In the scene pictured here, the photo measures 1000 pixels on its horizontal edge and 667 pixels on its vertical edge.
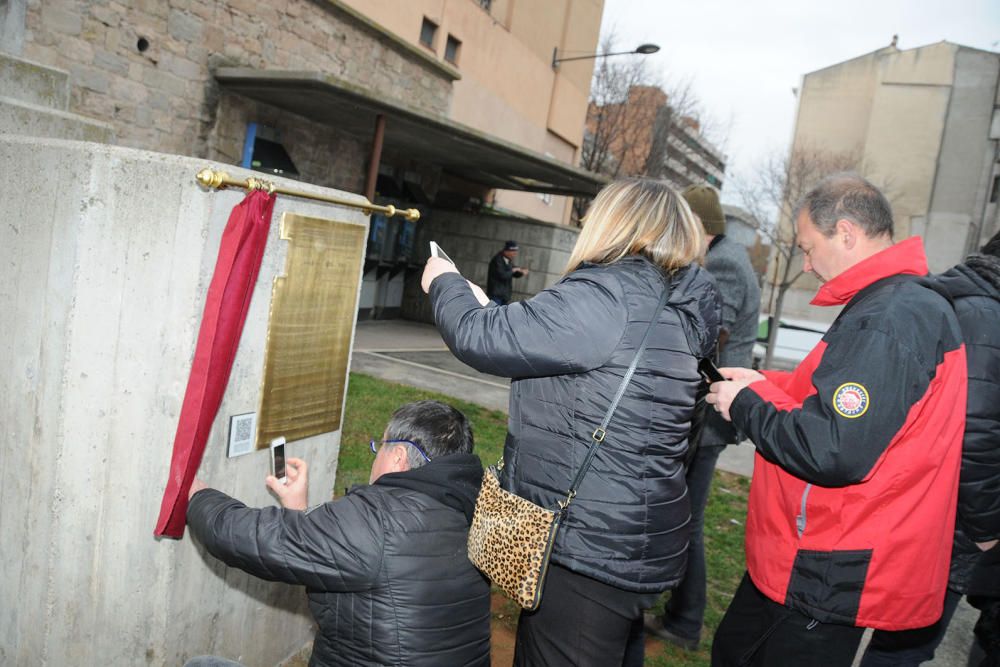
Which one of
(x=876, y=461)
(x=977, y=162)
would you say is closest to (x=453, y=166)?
(x=876, y=461)

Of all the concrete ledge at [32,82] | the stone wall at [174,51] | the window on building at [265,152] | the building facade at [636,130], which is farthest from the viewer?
the building facade at [636,130]

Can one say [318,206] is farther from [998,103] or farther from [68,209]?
[998,103]

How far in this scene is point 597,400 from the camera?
187cm

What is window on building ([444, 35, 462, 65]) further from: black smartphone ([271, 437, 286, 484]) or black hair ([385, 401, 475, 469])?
black hair ([385, 401, 475, 469])

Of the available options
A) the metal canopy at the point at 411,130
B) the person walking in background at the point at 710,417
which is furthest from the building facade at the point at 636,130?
the person walking in background at the point at 710,417

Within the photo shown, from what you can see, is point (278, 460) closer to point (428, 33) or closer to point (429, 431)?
point (429, 431)

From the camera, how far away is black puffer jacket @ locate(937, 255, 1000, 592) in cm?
212

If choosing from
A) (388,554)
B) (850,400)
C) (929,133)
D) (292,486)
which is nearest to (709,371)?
(850,400)

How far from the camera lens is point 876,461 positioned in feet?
6.14

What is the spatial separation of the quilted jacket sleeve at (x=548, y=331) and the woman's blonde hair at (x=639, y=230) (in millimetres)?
152

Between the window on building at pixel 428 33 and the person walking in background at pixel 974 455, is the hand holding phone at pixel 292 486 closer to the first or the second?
the person walking in background at pixel 974 455

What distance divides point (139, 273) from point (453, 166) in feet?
42.2

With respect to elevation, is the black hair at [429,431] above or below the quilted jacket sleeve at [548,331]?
below

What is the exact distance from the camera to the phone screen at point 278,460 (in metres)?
2.34
